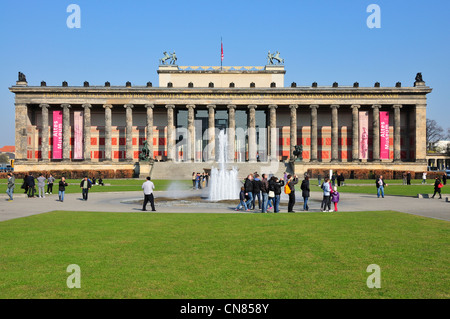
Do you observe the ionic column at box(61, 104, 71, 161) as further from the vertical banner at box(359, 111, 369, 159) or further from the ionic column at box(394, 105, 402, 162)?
the ionic column at box(394, 105, 402, 162)

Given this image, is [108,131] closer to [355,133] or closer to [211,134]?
[211,134]

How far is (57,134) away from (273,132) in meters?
41.8

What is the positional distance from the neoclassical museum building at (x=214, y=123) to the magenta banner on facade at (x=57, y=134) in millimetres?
191

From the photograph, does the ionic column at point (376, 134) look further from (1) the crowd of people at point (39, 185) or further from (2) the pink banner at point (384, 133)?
(1) the crowd of people at point (39, 185)

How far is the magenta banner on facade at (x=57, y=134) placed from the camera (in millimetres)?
79188

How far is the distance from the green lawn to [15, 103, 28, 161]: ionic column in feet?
228

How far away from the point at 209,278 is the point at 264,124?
7867 cm

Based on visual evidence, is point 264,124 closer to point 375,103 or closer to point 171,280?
point 375,103

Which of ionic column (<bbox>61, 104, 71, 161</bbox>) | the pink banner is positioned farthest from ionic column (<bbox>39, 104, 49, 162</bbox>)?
the pink banner

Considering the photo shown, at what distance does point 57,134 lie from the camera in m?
79.6

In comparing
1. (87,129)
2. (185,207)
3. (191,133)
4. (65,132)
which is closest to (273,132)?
(191,133)

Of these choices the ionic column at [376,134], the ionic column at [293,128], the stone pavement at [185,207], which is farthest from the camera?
the ionic column at [293,128]

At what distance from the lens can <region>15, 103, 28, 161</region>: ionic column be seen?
79125 mm

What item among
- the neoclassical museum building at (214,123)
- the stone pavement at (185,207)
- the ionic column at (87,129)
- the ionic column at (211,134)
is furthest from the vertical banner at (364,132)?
the ionic column at (87,129)
